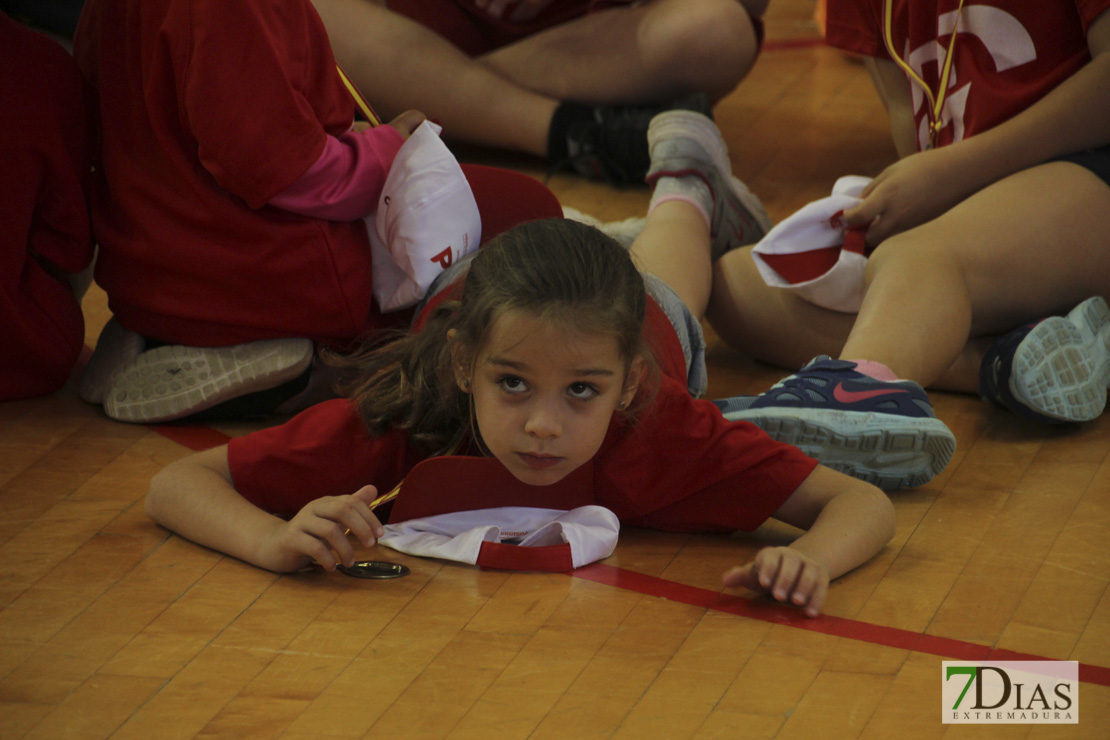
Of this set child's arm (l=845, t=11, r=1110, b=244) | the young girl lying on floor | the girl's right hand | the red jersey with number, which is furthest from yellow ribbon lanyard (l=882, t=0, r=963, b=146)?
the girl's right hand

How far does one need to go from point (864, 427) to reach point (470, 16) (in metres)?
1.43

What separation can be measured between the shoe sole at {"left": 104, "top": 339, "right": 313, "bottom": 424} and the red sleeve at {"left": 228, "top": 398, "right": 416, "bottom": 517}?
0.23m

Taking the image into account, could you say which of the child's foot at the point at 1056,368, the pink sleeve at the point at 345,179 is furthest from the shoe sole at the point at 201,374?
the child's foot at the point at 1056,368

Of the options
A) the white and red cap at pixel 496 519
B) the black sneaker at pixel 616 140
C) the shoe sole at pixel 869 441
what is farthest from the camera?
the black sneaker at pixel 616 140

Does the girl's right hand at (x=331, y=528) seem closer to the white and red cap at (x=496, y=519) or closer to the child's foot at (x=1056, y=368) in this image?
the white and red cap at (x=496, y=519)

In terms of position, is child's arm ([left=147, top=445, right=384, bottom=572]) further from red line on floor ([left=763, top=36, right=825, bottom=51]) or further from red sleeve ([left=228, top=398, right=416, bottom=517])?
red line on floor ([left=763, top=36, right=825, bottom=51])

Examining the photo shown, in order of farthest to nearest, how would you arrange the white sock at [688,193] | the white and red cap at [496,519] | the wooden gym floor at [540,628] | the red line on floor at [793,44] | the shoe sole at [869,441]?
the red line on floor at [793,44] → the white sock at [688,193] → the shoe sole at [869,441] → the white and red cap at [496,519] → the wooden gym floor at [540,628]

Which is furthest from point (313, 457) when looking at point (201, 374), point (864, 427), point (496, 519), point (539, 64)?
point (539, 64)

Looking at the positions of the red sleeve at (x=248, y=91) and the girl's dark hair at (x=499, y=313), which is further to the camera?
the red sleeve at (x=248, y=91)

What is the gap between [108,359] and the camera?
5.09 feet

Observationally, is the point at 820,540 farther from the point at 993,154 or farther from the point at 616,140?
the point at 616,140

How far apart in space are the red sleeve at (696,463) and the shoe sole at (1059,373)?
1.20 feet

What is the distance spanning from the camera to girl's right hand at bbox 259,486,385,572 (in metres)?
1.12

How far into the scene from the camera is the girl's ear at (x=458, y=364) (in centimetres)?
116
